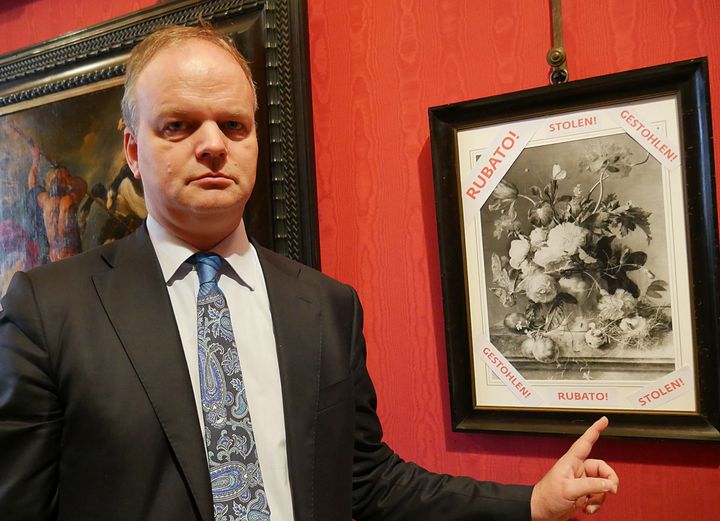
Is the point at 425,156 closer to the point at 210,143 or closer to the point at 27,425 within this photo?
the point at 210,143

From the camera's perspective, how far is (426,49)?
1.42 meters

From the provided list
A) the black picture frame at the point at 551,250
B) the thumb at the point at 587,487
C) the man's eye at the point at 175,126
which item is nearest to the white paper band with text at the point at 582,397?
the black picture frame at the point at 551,250

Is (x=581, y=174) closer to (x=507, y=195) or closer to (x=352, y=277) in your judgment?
(x=507, y=195)

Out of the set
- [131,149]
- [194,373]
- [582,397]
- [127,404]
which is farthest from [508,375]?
[131,149]

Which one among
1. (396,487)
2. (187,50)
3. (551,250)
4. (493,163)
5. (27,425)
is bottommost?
(396,487)

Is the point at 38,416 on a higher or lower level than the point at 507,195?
lower

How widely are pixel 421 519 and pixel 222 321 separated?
1.83 ft

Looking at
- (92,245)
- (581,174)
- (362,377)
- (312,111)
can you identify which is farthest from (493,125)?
(92,245)

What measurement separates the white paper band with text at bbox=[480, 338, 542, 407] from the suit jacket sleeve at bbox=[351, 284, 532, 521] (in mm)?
199

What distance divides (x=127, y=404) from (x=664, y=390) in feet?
3.23

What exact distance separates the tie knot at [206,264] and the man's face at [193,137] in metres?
0.04

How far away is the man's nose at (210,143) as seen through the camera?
1.02 m

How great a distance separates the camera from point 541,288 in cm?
Result: 129

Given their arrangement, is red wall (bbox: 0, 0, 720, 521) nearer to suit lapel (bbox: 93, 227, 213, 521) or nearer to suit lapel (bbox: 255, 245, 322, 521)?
suit lapel (bbox: 255, 245, 322, 521)
